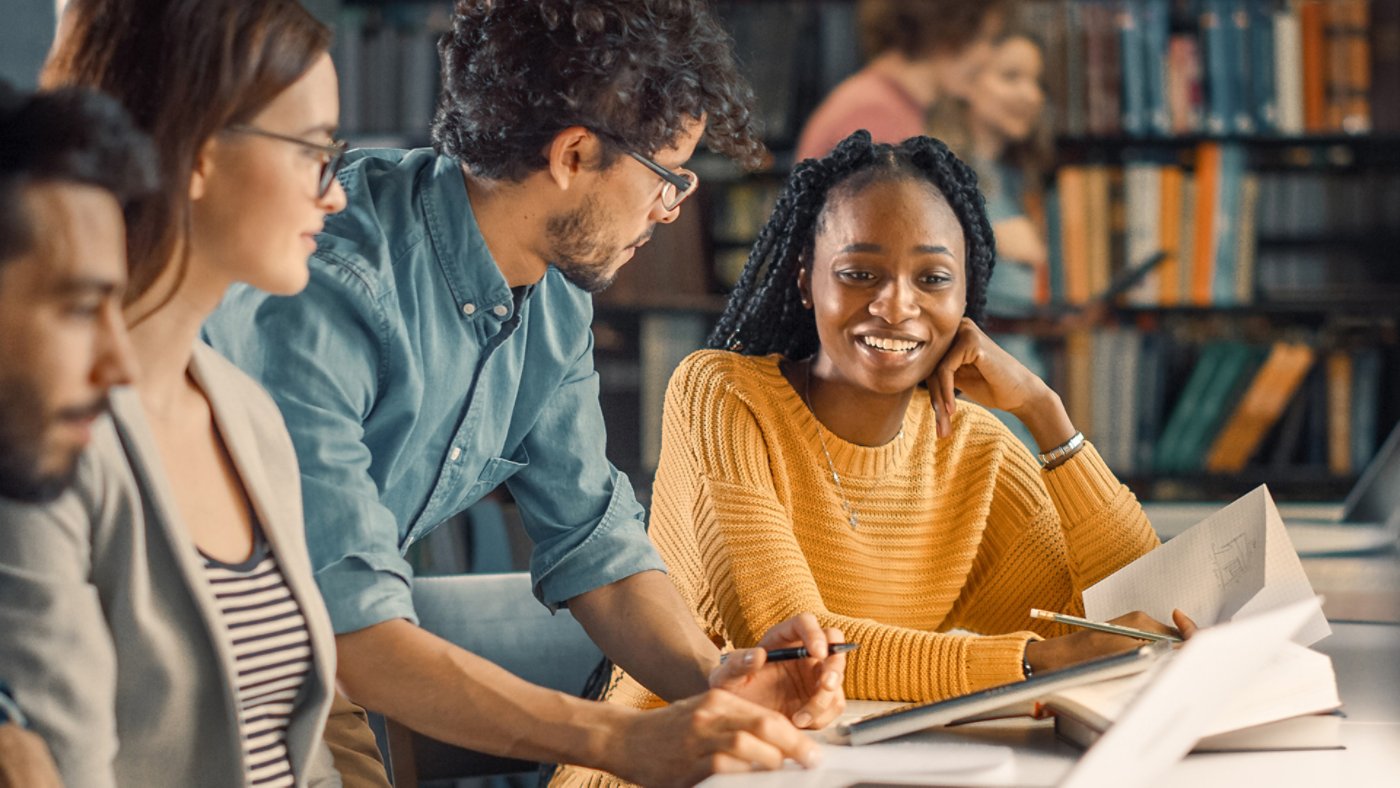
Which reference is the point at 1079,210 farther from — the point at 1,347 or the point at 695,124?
the point at 1,347

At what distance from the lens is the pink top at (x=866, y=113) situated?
9.62 ft

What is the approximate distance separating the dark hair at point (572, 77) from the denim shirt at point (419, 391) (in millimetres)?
67

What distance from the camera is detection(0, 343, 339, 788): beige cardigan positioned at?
2.65 ft

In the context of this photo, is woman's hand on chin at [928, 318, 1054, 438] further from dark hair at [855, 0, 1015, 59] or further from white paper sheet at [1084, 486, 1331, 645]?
dark hair at [855, 0, 1015, 59]

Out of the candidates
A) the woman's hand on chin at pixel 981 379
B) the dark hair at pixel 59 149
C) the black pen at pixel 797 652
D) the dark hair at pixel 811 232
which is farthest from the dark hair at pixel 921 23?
the dark hair at pixel 59 149

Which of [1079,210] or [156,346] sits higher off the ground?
[1079,210]

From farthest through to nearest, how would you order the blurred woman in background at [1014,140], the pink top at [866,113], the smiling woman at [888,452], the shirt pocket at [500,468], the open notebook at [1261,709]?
the blurred woman in background at [1014,140] → the pink top at [866,113] → the smiling woman at [888,452] → the shirt pocket at [500,468] → the open notebook at [1261,709]

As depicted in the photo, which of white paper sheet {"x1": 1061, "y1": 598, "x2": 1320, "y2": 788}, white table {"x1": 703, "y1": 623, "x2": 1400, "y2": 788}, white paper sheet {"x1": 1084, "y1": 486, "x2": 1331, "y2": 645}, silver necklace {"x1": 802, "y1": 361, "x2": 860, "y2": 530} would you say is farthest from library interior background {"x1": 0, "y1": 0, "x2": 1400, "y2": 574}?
white paper sheet {"x1": 1061, "y1": 598, "x2": 1320, "y2": 788}

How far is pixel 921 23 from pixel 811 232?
1.62 metres

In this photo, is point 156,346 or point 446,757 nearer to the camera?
point 156,346

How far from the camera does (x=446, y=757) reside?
156 centimetres

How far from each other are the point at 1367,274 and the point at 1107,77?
2.48 ft

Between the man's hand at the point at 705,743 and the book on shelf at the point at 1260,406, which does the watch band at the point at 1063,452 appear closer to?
the man's hand at the point at 705,743

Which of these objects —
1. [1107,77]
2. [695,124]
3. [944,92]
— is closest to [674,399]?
[695,124]
